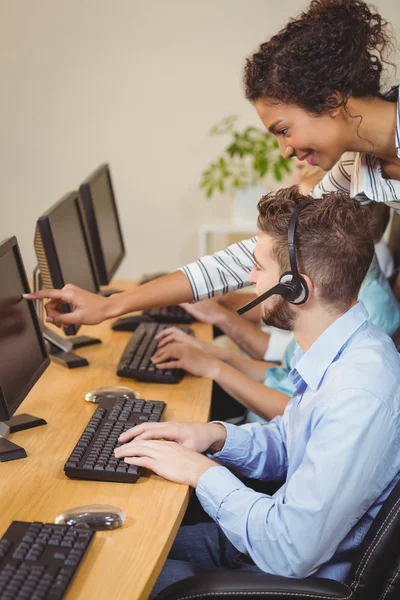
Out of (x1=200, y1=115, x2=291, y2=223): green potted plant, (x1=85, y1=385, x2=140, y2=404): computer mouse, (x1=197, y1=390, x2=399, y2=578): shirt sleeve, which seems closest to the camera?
(x1=197, y1=390, x2=399, y2=578): shirt sleeve

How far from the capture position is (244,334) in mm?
2506

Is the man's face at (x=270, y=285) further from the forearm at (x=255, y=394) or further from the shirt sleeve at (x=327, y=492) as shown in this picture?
the forearm at (x=255, y=394)

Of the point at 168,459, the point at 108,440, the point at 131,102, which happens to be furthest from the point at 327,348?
the point at 131,102

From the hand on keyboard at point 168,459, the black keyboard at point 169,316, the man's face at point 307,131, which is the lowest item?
the black keyboard at point 169,316

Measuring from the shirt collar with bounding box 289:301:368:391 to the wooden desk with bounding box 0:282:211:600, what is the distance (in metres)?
0.31

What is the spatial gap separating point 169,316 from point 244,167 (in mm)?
1464

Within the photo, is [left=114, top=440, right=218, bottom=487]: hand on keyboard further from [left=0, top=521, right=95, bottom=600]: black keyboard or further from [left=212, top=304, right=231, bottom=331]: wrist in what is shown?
[left=212, top=304, right=231, bottom=331]: wrist

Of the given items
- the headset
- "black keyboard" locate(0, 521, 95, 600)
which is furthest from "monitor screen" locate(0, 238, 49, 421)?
the headset

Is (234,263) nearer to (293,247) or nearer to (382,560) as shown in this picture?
(293,247)

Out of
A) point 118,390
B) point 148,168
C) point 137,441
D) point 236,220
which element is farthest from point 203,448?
point 148,168

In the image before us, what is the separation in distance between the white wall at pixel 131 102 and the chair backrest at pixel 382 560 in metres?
2.78

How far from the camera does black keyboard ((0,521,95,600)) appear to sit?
1.04m

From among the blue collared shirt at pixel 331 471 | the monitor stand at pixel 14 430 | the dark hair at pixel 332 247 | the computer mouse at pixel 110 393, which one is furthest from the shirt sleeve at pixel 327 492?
the computer mouse at pixel 110 393

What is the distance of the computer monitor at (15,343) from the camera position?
1522 mm
